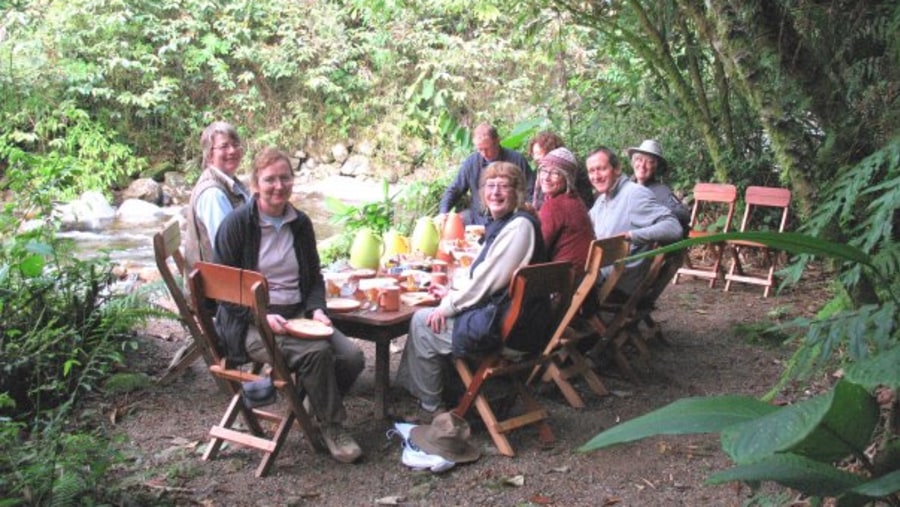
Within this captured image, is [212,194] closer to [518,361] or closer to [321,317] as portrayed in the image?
[321,317]

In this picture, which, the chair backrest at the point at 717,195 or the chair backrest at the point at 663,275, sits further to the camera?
the chair backrest at the point at 717,195

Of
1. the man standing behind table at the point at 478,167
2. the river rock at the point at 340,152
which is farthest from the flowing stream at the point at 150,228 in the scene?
the man standing behind table at the point at 478,167

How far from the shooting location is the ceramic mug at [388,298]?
12.9 ft

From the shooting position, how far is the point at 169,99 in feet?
55.2

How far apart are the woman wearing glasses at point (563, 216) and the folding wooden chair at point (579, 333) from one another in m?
0.14

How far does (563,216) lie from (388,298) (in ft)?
3.33

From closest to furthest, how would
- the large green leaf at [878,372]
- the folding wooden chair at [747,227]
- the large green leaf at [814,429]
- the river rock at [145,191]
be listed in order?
the large green leaf at [814,429] → the large green leaf at [878,372] → the folding wooden chair at [747,227] → the river rock at [145,191]

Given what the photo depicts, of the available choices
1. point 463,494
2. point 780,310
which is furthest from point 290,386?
point 780,310

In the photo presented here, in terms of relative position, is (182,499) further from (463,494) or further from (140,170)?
(140,170)

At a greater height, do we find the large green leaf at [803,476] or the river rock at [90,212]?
the large green leaf at [803,476]

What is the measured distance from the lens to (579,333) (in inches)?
178

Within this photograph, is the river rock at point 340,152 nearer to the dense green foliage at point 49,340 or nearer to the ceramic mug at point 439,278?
the dense green foliage at point 49,340

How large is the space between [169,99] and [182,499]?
14950 millimetres

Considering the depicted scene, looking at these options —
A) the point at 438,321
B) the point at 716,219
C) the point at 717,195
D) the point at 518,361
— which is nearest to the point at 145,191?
the point at 716,219
